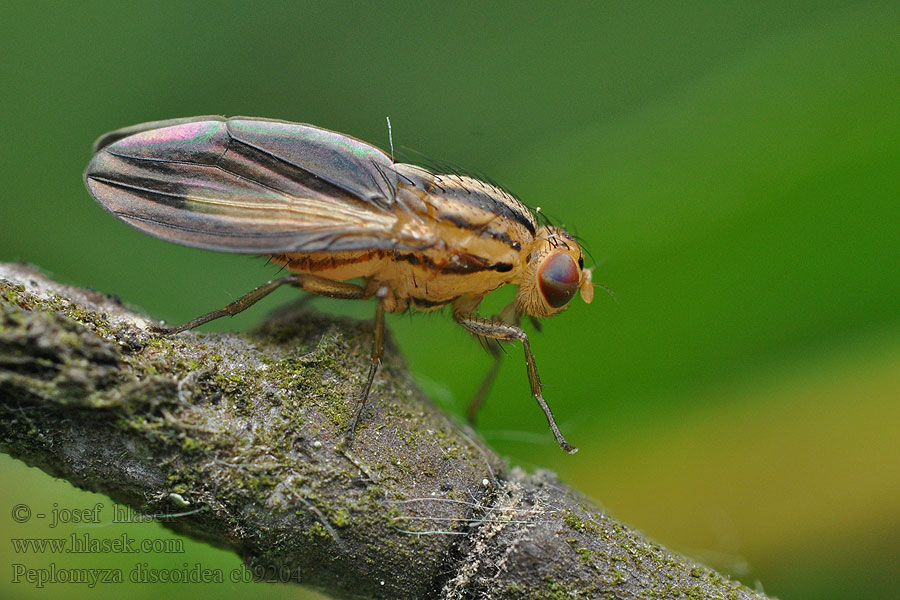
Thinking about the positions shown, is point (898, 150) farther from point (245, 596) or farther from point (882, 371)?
point (245, 596)

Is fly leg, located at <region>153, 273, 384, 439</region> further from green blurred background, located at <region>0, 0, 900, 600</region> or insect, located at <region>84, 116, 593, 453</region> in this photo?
green blurred background, located at <region>0, 0, 900, 600</region>

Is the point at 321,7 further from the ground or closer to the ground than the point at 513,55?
closer to the ground

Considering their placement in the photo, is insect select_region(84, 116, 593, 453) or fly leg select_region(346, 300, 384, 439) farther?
insect select_region(84, 116, 593, 453)

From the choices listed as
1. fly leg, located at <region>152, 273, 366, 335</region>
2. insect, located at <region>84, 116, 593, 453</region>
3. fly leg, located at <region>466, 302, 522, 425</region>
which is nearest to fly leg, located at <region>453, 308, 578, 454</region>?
insect, located at <region>84, 116, 593, 453</region>

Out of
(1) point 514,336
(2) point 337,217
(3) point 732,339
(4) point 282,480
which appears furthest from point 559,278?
(4) point 282,480

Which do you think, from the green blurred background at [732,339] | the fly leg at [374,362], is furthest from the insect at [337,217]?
the green blurred background at [732,339]

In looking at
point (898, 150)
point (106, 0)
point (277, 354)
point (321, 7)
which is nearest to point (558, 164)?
point (898, 150)
